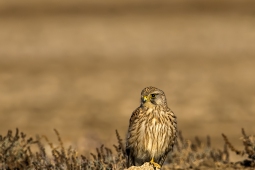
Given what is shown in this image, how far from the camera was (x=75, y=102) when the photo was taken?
1920cm

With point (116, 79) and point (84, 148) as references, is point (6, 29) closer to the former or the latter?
point (116, 79)

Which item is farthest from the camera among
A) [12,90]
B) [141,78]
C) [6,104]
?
[141,78]

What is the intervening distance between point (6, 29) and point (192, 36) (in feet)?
22.1

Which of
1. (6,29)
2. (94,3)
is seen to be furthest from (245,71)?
(94,3)

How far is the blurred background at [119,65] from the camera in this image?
17.3 m

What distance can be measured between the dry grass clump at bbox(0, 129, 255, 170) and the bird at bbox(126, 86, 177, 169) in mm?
202

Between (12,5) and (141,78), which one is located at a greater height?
(12,5)

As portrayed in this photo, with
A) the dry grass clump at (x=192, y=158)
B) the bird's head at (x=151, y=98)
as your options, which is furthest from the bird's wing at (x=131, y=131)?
the dry grass clump at (x=192, y=158)

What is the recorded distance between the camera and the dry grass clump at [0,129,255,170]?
8664 millimetres

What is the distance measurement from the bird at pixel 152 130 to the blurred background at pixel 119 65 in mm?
2843

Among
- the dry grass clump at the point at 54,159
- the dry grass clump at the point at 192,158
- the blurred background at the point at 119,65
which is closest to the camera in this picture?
the dry grass clump at the point at 54,159

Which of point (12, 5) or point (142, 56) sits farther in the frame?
point (12, 5)

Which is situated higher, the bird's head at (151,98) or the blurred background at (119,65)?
the blurred background at (119,65)

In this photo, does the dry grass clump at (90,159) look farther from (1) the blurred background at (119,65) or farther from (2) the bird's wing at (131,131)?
(1) the blurred background at (119,65)
